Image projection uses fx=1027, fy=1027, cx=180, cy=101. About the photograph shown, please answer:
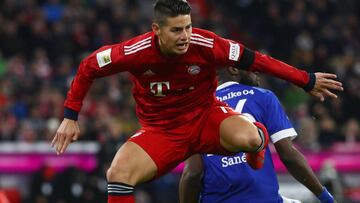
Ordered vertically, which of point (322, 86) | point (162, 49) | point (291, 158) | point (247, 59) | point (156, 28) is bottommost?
point (291, 158)

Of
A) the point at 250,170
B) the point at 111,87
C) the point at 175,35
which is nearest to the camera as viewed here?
the point at 175,35

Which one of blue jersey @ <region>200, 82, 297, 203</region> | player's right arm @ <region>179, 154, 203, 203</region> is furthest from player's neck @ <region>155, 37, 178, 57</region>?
player's right arm @ <region>179, 154, 203, 203</region>

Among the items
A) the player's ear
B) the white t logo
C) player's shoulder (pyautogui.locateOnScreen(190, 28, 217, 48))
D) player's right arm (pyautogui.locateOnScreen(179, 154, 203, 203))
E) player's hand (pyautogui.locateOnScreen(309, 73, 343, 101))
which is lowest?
player's right arm (pyautogui.locateOnScreen(179, 154, 203, 203))

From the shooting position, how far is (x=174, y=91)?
25.8 ft

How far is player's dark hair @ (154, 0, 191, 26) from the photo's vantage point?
766 centimetres

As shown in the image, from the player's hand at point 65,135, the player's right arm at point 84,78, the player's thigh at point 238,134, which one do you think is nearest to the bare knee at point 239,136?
the player's thigh at point 238,134

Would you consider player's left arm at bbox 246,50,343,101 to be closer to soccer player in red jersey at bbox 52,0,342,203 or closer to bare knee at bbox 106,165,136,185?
soccer player in red jersey at bbox 52,0,342,203

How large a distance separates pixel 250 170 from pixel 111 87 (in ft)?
28.2

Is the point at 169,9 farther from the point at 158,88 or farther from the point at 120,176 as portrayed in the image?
the point at 120,176

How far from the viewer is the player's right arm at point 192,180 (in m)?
8.50

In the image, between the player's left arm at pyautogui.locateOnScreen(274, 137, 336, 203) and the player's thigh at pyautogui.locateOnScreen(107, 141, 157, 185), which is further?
the player's left arm at pyautogui.locateOnScreen(274, 137, 336, 203)

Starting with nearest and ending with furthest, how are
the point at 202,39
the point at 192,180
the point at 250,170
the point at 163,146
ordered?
the point at 202,39
the point at 163,146
the point at 250,170
the point at 192,180

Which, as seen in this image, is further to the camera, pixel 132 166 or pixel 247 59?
pixel 247 59

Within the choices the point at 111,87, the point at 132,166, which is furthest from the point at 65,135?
the point at 111,87
